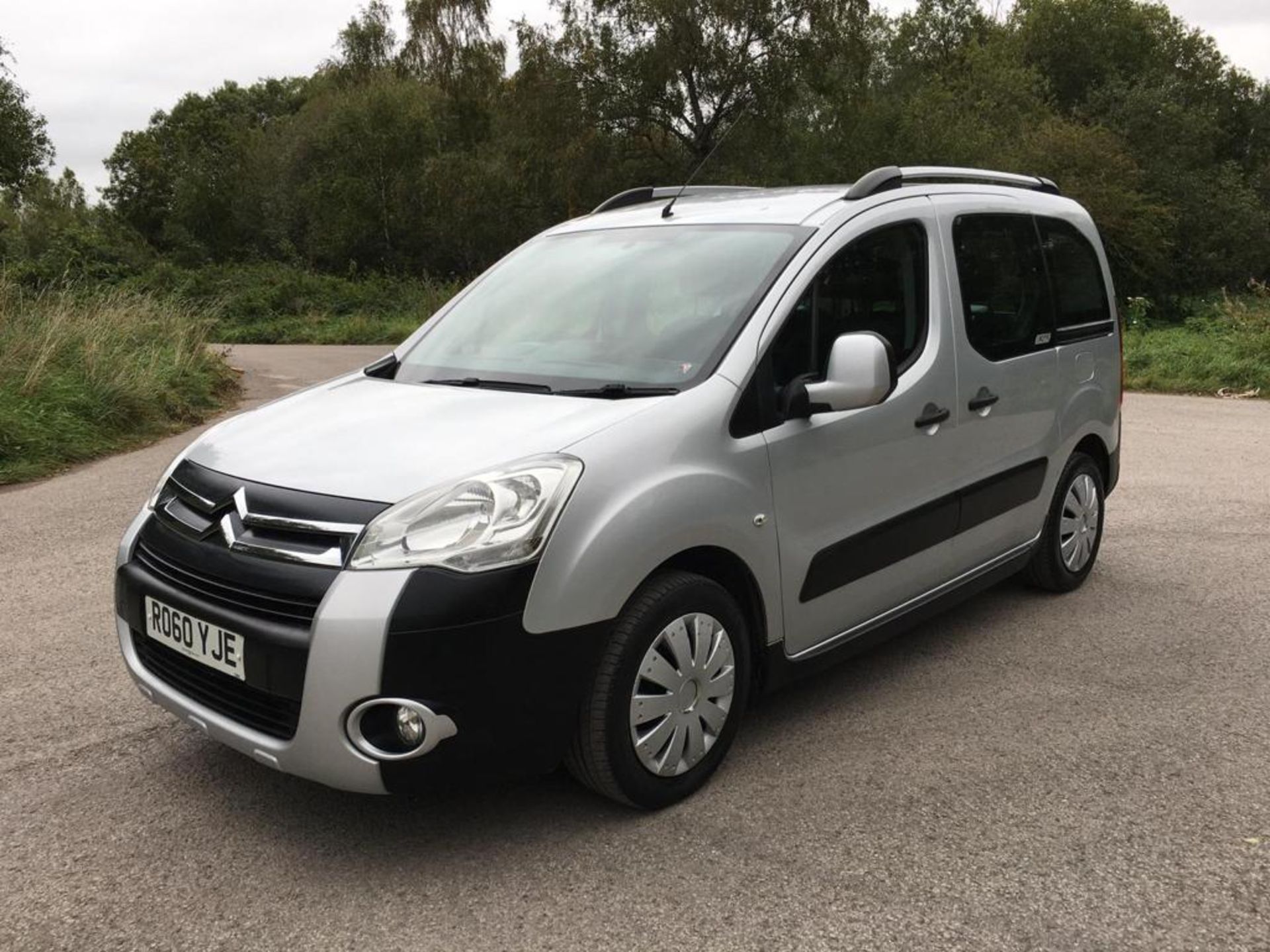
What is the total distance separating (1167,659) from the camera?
4.21 metres

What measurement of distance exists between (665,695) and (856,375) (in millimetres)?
1046

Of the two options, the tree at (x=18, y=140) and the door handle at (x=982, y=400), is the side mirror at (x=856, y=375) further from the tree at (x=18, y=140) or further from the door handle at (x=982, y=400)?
the tree at (x=18, y=140)

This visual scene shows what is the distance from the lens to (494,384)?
3.44m

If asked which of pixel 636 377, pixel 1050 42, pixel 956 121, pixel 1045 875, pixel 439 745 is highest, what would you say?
pixel 1050 42

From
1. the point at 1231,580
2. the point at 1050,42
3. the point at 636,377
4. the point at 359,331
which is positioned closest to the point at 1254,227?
the point at 1050,42

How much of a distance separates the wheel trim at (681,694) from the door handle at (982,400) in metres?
1.48

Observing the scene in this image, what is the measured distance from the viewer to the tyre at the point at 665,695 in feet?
9.23

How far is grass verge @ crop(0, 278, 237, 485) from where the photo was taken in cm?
894

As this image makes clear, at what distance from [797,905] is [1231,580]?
11.9 feet

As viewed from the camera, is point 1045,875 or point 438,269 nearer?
point 1045,875

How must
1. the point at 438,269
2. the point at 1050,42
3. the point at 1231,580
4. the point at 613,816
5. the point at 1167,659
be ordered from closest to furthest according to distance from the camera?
the point at 613,816, the point at 1167,659, the point at 1231,580, the point at 438,269, the point at 1050,42

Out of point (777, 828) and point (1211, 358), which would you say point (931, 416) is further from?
point (1211, 358)

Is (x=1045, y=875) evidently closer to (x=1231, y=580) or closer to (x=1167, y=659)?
(x=1167, y=659)

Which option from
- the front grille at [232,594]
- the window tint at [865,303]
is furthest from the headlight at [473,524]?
the window tint at [865,303]
